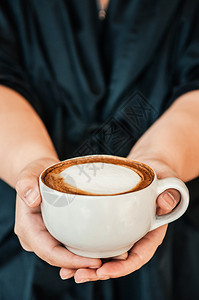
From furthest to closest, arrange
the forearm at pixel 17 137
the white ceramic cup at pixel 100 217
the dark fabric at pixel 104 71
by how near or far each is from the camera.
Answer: the dark fabric at pixel 104 71
the forearm at pixel 17 137
the white ceramic cup at pixel 100 217

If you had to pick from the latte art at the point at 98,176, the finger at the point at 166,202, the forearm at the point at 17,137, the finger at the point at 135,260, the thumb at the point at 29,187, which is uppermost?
the latte art at the point at 98,176

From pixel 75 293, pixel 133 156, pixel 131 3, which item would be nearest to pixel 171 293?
pixel 75 293

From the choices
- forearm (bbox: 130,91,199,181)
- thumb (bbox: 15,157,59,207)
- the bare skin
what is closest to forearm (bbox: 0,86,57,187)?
the bare skin

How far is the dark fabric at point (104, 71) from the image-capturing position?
99cm

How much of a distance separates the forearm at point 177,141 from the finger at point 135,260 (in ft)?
0.64

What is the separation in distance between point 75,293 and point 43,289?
91mm

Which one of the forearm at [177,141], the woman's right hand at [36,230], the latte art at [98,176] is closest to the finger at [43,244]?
the woman's right hand at [36,230]

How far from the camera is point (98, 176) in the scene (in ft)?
1.98

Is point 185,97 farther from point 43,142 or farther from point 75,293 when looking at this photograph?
point 75,293

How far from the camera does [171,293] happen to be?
3.12 ft

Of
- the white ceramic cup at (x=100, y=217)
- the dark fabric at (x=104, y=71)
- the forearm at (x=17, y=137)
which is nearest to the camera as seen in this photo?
the white ceramic cup at (x=100, y=217)

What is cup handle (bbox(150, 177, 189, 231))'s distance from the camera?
0.61m

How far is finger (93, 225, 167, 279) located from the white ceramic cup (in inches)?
1.0

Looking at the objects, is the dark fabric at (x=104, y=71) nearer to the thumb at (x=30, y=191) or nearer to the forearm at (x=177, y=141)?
the forearm at (x=177, y=141)
